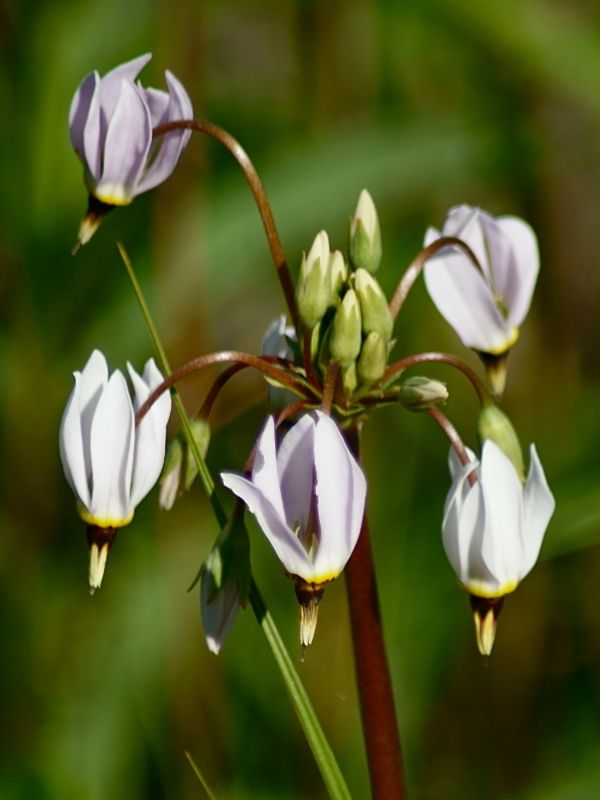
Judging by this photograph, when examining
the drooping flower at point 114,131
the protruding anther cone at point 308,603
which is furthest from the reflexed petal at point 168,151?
the protruding anther cone at point 308,603

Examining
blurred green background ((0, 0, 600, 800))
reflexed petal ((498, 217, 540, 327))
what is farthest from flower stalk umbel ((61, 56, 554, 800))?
blurred green background ((0, 0, 600, 800))

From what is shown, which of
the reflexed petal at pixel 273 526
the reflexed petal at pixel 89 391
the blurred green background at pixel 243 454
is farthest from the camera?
the blurred green background at pixel 243 454

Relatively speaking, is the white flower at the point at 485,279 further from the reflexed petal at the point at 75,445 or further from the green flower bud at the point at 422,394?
the reflexed petal at the point at 75,445

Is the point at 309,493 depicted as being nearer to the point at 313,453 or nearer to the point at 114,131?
the point at 313,453

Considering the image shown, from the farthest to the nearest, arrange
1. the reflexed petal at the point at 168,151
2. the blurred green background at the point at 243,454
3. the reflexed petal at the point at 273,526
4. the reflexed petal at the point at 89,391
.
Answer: the blurred green background at the point at 243,454
the reflexed petal at the point at 168,151
the reflexed petal at the point at 89,391
the reflexed petal at the point at 273,526

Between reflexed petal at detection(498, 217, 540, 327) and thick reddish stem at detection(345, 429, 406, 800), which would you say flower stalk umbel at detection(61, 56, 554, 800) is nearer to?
thick reddish stem at detection(345, 429, 406, 800)

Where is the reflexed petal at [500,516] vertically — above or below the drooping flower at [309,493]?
below

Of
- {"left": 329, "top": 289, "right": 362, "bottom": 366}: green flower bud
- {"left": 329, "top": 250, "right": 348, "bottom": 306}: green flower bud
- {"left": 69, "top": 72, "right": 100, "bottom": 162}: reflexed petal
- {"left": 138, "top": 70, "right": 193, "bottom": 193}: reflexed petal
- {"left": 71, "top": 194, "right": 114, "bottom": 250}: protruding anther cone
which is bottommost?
{"left": 329, "top": 289, "right": 362, "bottom": 366}: green flower bud
